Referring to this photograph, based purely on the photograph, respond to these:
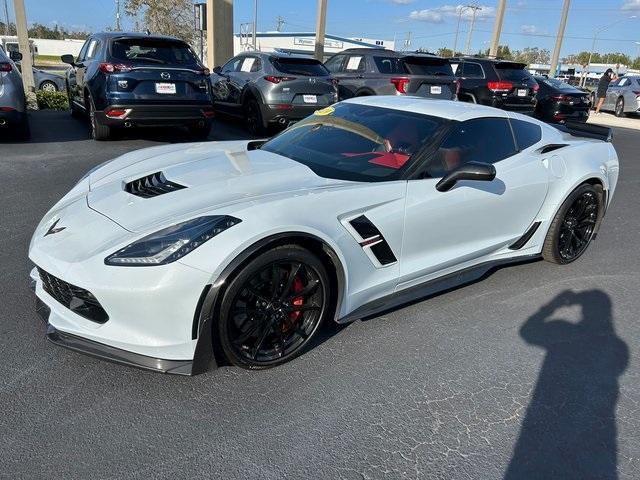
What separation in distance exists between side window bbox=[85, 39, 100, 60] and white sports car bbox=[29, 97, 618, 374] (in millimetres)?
5194

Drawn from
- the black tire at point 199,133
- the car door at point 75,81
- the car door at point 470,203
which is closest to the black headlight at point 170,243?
the car door at point 470,203

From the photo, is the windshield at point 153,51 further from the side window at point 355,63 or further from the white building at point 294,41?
the white building at point 294,41

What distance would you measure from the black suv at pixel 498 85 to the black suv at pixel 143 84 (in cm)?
712

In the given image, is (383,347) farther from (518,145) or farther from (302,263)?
(518,145)

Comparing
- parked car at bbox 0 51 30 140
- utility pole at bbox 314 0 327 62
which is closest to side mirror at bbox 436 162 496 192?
parked car at bbox 0 51 30 140

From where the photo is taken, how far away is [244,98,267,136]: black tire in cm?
927

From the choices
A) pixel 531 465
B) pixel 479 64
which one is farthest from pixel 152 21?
pixel 531 465

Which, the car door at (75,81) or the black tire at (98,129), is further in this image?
the car door at (75,81)

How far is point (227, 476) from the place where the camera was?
206cm

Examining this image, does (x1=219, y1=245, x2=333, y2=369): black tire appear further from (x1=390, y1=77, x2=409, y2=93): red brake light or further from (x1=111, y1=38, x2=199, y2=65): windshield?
(x1=390, y1=77, x2=409, y2=93): red brake light

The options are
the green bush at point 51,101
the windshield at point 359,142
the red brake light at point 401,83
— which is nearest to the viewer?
the windshield at point 359,142

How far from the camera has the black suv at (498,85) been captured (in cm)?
1259

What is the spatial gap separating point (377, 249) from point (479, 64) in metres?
11.7

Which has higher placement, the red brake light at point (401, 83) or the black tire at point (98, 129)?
the red brake light at point (401, 83)
